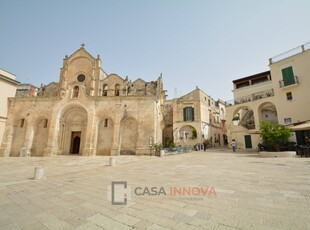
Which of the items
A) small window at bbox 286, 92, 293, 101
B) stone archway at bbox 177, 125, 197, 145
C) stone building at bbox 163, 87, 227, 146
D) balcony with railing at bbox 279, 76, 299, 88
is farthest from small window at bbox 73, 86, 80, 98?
small window at bbox 286, 92, 293, 101

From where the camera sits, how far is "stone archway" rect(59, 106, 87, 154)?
65.4 ft

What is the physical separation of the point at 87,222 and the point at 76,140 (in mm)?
20945

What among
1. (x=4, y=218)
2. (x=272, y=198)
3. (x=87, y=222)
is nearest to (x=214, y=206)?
(x=272, y=198)

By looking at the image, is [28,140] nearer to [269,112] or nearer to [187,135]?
[187,135]

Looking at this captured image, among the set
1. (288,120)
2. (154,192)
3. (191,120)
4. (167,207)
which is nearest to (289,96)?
(288,120)

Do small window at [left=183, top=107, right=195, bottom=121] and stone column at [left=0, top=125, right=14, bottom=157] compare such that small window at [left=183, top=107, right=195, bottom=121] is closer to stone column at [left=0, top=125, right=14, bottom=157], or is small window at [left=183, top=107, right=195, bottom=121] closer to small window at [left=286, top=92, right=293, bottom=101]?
small window at [left=286, top=92, right=293, bottom=101]

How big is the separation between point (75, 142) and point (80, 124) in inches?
114

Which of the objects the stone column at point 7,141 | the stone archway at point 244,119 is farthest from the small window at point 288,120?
the stone column at point 7,141

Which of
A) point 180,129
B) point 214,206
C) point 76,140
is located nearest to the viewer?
point 214,206

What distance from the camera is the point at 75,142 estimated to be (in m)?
21.0

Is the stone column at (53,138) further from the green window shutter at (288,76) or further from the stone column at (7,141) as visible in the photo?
the green window shutter at (288,76)

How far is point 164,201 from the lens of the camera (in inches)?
140

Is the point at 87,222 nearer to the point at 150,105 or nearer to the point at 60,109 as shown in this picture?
the point at 150,105

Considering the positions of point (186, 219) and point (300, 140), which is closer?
point (186, 219)
